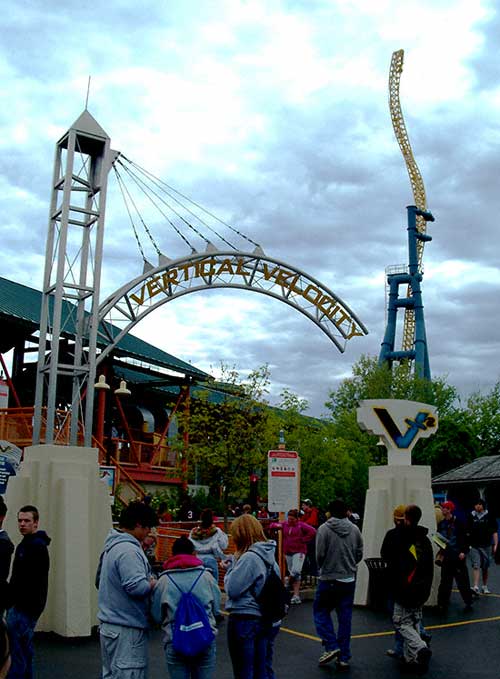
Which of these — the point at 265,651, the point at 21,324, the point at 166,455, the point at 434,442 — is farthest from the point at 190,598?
the point at 434,442

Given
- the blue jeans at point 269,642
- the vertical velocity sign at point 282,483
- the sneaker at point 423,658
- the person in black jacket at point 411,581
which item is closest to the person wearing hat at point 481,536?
the vertical velocity sign at point 282,483

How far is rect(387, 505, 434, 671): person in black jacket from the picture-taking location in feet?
29.0

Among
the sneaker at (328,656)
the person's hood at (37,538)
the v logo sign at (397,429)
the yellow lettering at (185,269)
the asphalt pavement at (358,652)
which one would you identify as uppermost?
the yellow lettering at (185,269)

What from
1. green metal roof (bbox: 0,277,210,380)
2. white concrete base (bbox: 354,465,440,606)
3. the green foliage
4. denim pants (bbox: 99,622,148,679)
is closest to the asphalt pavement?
white concrete base (bbox: 354,465,440,606)

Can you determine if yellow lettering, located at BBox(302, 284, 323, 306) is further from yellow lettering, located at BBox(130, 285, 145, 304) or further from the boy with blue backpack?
the boy with blue backpack

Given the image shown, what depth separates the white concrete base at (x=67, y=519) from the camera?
1041 cm

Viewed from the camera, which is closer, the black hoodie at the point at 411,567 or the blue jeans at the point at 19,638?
the blue jeans at the point at 19,638

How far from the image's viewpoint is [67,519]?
10727 millimetres

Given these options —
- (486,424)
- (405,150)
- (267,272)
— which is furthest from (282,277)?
(405,150)

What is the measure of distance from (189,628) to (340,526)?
436cm

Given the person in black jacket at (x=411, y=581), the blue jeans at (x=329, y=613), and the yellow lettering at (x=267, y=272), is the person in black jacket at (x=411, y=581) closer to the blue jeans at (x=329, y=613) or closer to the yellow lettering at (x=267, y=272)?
the blue jeans at (x=329, y=613)

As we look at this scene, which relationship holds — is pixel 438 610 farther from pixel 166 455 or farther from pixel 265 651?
pixel 166 455

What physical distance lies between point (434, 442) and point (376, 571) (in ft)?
114

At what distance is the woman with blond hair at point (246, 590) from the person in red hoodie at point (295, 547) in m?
7.83
